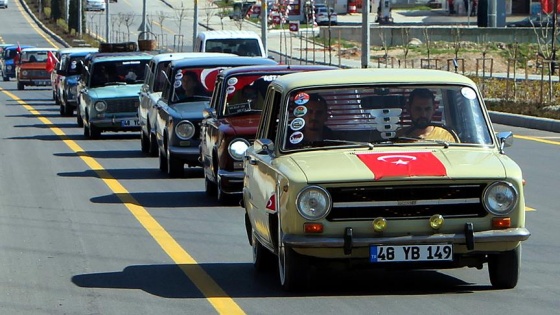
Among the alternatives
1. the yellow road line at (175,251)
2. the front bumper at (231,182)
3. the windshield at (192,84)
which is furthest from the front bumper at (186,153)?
the front bumper at (231,182)

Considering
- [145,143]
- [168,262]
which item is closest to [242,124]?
[168,262]

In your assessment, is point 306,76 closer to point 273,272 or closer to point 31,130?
point 273,272

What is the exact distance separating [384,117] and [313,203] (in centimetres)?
123

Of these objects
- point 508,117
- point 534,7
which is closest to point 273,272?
point 508,117

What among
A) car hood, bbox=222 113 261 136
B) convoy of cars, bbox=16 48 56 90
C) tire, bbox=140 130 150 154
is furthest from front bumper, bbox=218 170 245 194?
convoy of cars, bbox=16 48 56 90

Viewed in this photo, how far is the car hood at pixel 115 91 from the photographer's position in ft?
87.6

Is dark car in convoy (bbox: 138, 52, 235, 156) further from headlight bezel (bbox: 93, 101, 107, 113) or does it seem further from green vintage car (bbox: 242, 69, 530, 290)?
green vintage car (bbox: 242, 69, 530, 290)

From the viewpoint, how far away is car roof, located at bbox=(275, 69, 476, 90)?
9719 millimetres

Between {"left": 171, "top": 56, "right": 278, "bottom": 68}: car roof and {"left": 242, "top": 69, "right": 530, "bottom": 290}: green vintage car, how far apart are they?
9.03 meters

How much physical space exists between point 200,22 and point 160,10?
14.2 meters

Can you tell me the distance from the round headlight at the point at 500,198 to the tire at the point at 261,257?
204cm

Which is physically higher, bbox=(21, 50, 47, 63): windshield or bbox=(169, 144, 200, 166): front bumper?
bbox=(169, 144, 200, 166): front bumper

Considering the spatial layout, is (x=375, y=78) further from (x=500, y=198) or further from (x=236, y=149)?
(x=236, y=149)

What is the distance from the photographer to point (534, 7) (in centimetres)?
10419
